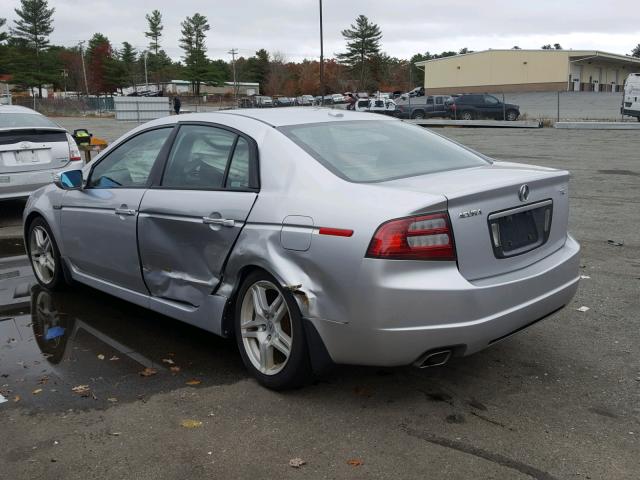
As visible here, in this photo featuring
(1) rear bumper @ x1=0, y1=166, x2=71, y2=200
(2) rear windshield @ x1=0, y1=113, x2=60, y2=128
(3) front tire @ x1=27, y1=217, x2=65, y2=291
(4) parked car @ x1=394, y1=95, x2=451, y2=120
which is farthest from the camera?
(4) parked car @ x1=394, y1=95, x2=451, y2=120

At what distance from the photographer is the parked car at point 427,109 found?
4056 cm

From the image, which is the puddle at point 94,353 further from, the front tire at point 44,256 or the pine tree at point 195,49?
the pine tree at point 195,49

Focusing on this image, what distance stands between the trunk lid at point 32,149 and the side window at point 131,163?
4402 mm

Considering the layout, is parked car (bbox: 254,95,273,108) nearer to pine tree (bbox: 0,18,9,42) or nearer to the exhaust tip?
pine tree (bbox: 0,18,9,42)

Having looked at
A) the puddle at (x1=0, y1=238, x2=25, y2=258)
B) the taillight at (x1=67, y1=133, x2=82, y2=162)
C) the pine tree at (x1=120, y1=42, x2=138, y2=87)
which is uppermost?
the pine tree at (x1=120, y1=42, x2=138, y2=87)

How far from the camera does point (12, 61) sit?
286 feet

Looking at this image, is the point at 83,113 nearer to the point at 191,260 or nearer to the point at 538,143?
the point at 538,143

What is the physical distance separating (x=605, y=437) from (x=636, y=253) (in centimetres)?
411

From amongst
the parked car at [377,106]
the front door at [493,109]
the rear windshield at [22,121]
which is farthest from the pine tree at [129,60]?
the rear windshield at [22,121]

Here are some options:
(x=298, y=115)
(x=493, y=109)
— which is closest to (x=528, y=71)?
(x=493, y=109)

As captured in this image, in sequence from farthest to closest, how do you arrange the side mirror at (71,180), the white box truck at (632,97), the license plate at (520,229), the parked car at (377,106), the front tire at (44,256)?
the parked car at (377,106)
the white box truck at (632,97)
the front tire at (44,256)
the side mirror at (71,180)
the license plate at (520,229)

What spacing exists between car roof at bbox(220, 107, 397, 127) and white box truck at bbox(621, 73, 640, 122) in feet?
117

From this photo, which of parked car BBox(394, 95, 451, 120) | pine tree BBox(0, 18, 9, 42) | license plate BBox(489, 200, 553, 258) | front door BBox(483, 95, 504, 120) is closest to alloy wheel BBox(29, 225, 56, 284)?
license plate BBox(489, 200, 553, 258)

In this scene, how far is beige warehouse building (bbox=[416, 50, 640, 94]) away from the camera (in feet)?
225
